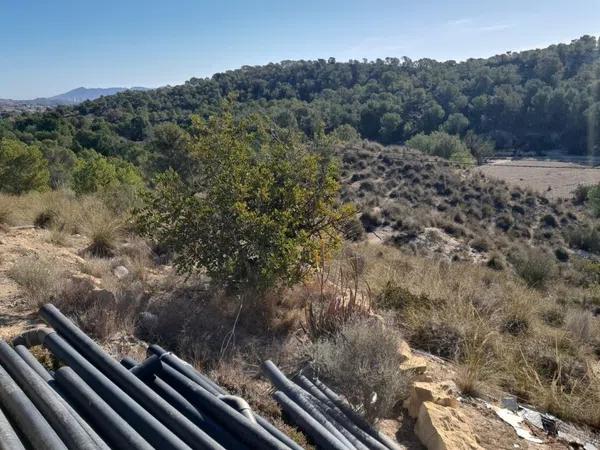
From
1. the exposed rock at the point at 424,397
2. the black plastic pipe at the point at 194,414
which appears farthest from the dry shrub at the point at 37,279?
the exposed rock at the point at 424,397

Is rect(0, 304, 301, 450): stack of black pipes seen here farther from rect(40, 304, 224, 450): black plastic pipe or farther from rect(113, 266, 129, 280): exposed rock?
rect(113, 266, 129, 280): exposed rock

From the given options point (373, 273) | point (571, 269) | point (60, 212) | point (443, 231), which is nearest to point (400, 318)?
point (373, 273)

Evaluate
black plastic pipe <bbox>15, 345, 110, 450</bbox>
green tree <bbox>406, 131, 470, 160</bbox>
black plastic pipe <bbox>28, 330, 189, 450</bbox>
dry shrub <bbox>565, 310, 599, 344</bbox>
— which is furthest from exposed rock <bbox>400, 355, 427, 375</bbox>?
green tree <bbox>406, 131, 470, 160</bbox>

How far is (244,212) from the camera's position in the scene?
532 centimetres

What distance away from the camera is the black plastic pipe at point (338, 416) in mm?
3559

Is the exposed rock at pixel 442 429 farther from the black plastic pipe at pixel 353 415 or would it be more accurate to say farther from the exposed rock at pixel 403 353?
the exposed rock at pixel 403 353

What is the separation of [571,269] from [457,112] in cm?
5862

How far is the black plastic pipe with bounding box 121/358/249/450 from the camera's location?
3090 millimetres

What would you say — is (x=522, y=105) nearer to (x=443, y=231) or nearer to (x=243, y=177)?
(x=443, y=231)

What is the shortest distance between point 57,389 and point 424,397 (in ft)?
8.93

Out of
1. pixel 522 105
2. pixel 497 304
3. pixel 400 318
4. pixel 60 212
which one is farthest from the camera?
pixel 522 105

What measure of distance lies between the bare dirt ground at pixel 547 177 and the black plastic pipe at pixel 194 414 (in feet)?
125

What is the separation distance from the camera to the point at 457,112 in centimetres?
7644

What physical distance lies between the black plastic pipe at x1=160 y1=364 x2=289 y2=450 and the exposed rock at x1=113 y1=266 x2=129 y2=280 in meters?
3.22
